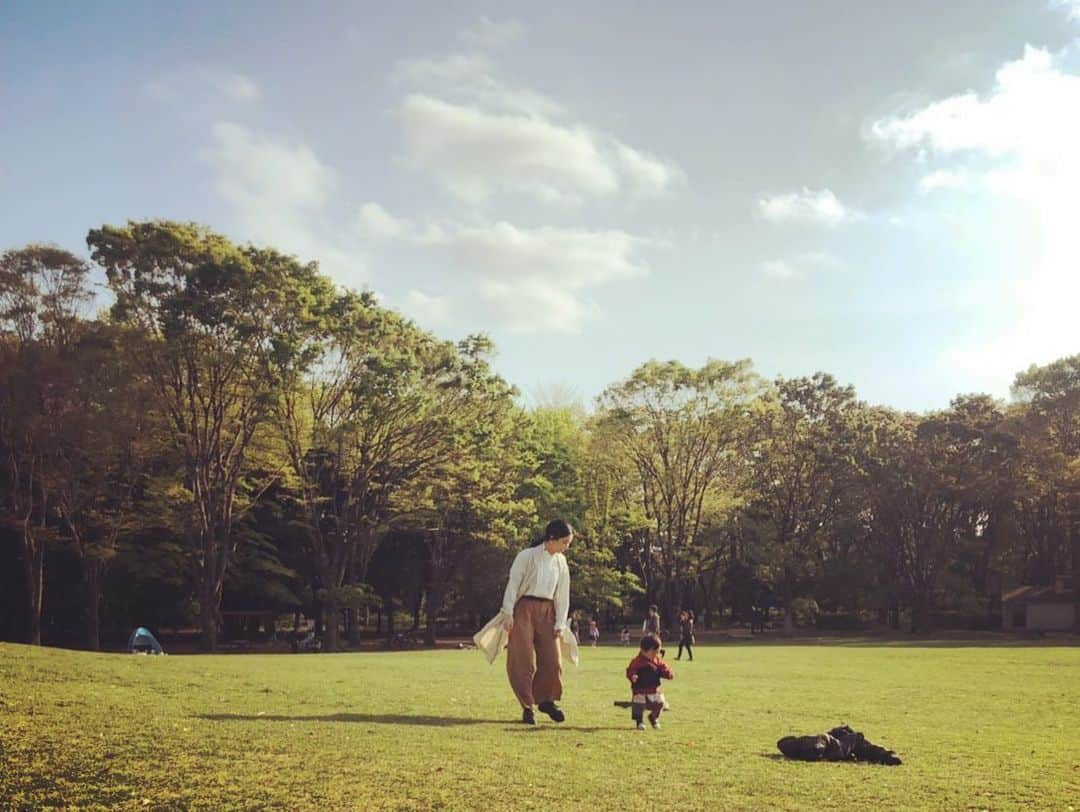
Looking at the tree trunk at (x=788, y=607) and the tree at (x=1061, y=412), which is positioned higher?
the tree at (x=1061, y=412)

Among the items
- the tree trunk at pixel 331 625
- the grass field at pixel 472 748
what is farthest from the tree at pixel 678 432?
the grass field at pixel 472 748

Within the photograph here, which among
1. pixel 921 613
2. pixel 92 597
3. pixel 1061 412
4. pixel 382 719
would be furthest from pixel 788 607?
pixel 382 719

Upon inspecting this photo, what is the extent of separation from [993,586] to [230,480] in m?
61.0

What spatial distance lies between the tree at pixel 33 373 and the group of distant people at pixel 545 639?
33.1 metres

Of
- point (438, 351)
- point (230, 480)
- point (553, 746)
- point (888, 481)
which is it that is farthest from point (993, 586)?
point (553, 746)

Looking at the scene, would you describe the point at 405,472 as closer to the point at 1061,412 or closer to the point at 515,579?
the point at 515,579

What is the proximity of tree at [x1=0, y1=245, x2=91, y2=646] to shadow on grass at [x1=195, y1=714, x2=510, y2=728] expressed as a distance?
106 feet

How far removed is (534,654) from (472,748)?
2.98 meters

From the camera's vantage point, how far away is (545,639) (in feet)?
38.9

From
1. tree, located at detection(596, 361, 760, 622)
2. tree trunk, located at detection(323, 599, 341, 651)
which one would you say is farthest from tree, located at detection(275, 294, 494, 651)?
tree, located at detection(596, 361, 760, 622)

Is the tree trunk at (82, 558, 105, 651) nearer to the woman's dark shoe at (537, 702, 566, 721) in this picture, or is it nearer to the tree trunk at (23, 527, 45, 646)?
the tree trunk at (23, 527, 45, 646)

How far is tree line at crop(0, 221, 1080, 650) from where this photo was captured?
39562mm

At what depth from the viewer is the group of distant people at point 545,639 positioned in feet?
37.3

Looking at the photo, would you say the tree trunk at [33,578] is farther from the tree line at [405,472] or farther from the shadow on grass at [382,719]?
the shadow on grass at [382,719]
